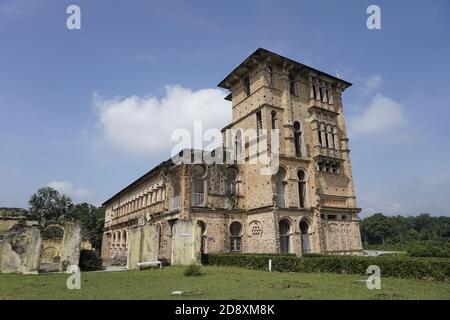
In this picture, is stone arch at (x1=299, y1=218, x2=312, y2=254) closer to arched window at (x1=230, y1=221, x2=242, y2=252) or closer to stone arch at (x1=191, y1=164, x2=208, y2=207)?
arched window at (x1=230, y1=221, x2=242, y2=252)

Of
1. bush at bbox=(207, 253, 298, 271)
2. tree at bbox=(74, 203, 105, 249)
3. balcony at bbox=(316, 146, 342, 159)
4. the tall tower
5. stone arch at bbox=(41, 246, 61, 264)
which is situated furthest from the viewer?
tree at bbox=(74, 203, 105, 249)

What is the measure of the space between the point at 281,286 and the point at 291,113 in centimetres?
1893

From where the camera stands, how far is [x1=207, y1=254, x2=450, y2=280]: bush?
38.9 ft

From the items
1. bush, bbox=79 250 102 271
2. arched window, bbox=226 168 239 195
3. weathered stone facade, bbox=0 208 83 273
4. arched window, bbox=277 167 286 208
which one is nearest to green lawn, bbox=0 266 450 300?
weathered stone facade, bbox=0 208 83 273

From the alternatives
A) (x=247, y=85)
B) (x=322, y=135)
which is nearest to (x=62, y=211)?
(x=247, y=85)

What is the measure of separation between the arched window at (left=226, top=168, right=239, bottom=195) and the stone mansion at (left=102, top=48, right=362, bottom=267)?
87mm

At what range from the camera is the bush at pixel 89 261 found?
2039 centimetres

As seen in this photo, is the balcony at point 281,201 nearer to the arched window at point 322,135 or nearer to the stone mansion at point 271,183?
the stone mansion at point 271,183

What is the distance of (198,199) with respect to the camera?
24.2 meters

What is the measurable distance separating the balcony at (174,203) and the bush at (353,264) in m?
6.22

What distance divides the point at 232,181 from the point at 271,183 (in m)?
3.81
